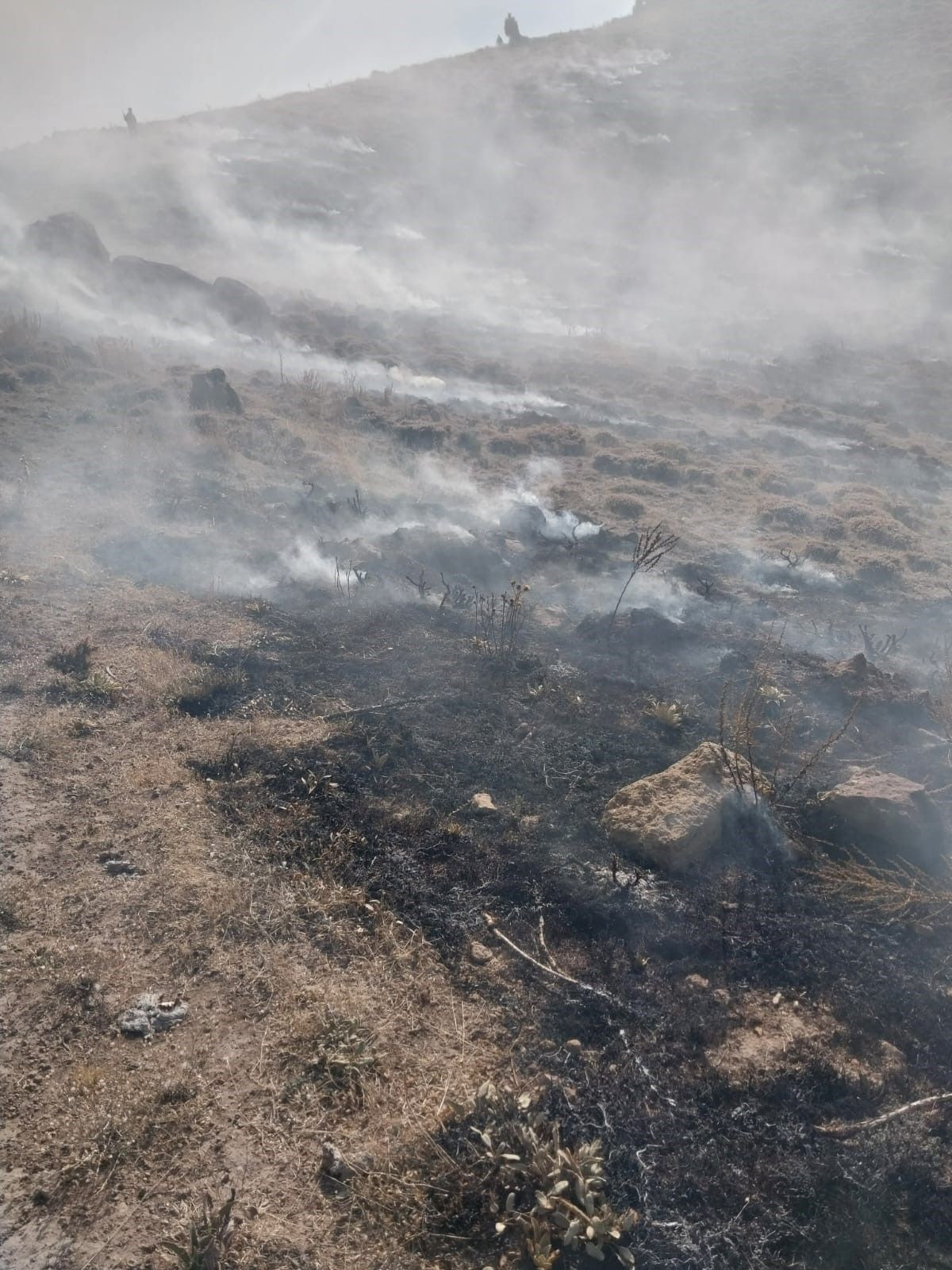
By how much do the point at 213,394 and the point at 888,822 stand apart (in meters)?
16.6

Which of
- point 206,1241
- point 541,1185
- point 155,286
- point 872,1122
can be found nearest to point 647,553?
point 872,1122

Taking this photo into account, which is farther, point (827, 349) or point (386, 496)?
point (827, 349)

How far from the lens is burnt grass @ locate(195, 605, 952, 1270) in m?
3.79

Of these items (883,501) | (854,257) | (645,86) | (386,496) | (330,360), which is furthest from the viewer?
(645,86)

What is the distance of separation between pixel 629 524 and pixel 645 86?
189 ft

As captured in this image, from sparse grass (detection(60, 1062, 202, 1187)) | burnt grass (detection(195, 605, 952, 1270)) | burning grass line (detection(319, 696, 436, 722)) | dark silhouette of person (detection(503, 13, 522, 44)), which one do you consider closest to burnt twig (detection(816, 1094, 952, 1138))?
burnt grass (detection(195, 605, 952, 1270))

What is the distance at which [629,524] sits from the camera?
14.2m

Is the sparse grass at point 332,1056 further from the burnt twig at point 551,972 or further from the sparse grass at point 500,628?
the sparse grass at point 500,628

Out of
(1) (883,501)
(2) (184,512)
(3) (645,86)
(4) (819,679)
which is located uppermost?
(3) (645,86)

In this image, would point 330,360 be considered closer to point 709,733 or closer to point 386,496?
point 386,496

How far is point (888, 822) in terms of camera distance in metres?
6.05

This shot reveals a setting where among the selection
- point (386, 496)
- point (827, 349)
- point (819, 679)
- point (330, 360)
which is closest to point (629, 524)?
point (386, 496)

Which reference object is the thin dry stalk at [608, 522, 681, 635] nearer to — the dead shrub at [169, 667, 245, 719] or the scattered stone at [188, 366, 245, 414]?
the dead shrub at [169, 667, 245, 719]

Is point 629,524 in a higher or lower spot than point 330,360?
lower
